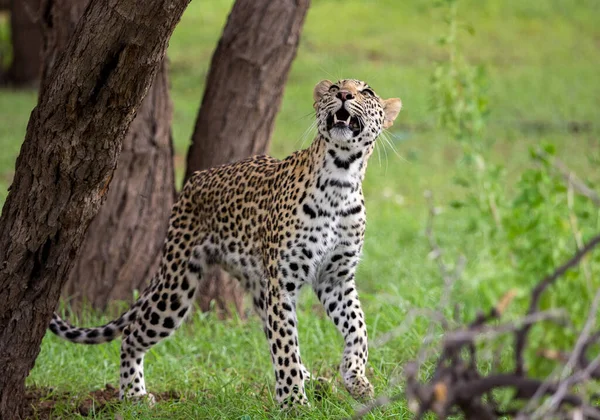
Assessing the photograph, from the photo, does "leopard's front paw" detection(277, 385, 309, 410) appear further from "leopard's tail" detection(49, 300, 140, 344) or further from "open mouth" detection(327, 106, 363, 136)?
"open mouth" detection(327, 106, 363, 136)

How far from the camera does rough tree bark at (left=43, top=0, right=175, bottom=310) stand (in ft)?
23.3

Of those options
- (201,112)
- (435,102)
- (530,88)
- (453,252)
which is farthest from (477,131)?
(530,88)

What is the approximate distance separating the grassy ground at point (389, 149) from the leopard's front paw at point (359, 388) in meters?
0.05

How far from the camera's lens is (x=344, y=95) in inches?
202

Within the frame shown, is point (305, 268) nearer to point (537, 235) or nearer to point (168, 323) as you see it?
point (168, 323)

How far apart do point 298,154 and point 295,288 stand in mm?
851

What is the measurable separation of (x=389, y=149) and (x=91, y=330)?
299 inches

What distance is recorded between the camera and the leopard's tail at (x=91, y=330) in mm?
5754

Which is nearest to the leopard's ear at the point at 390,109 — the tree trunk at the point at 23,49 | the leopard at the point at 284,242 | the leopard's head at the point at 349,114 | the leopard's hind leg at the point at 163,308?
the leopard at the point at 284,242

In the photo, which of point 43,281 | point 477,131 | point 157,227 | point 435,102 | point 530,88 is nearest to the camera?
point 43,281

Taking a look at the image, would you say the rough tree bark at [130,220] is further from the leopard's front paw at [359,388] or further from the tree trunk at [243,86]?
the leopard's front paw at [359,388]

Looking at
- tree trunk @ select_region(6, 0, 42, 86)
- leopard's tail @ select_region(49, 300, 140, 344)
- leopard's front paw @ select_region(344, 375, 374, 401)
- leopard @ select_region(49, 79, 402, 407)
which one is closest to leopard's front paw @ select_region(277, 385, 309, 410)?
leopard @ select_region(49, 79, 402, 407)

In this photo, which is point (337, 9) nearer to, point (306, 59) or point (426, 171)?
point (306, 59)

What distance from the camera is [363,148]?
5.28 meters
